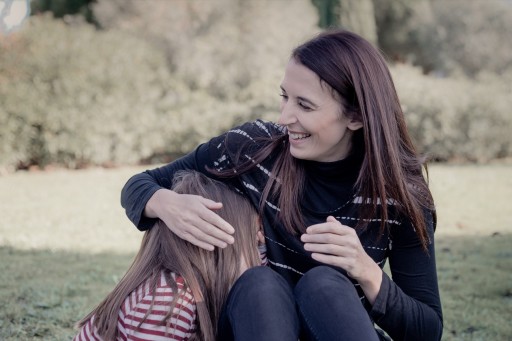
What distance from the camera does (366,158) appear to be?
7.44ft

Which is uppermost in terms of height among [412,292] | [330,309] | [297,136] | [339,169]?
[297,136]

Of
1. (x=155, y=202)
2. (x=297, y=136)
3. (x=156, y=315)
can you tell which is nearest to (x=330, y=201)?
(x=297, y=136)

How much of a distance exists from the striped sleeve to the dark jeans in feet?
0.43

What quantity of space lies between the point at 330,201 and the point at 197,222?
56cm

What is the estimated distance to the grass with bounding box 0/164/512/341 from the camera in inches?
138

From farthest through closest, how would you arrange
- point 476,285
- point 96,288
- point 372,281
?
point 476,285 → point 96,288 → point 372,281

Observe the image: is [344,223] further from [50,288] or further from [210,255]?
[50,288]

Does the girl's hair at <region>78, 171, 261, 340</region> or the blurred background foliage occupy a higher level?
the girl's hair at <region>78, 171, 261, 340</region>

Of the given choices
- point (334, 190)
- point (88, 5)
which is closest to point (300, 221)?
point (334, 190)

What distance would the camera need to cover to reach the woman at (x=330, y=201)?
1991mm

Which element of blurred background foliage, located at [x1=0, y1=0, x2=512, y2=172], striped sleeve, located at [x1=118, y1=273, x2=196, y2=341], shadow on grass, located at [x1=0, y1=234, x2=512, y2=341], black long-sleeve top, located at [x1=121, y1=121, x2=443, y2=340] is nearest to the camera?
striped sleeve, located at [x1=118, y1=273, x2=196, y2=341]

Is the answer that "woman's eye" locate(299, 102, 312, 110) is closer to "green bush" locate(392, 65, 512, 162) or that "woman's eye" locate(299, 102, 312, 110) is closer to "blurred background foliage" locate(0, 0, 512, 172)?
"blurred background foliage" locate(0, 0, 512, 172)

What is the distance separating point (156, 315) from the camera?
6.38 ft

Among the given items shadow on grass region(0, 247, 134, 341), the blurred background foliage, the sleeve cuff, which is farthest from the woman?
the blurred background foliage
